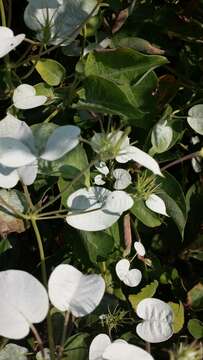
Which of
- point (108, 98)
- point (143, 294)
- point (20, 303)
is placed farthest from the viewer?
point (143, 294)

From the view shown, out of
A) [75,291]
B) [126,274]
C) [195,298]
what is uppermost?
[75,291]

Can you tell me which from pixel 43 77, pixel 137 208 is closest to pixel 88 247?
pixel 137 208

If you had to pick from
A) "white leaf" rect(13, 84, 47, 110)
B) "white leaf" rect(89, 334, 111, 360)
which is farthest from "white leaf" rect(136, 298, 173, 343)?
"white leaf" rect(13, 84, 47, 110)

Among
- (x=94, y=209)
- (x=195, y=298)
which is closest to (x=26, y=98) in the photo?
(x=94, y=209)

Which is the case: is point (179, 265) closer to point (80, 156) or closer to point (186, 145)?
point (186, 145)

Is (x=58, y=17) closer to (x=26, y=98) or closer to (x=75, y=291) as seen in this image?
(x=26, y=98)

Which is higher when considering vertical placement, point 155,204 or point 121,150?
point 121,150

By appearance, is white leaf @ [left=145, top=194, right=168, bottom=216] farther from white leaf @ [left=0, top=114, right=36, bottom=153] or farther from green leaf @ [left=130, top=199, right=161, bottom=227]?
white leaf @ [left=0, top=114, right=36, bottom=153]
